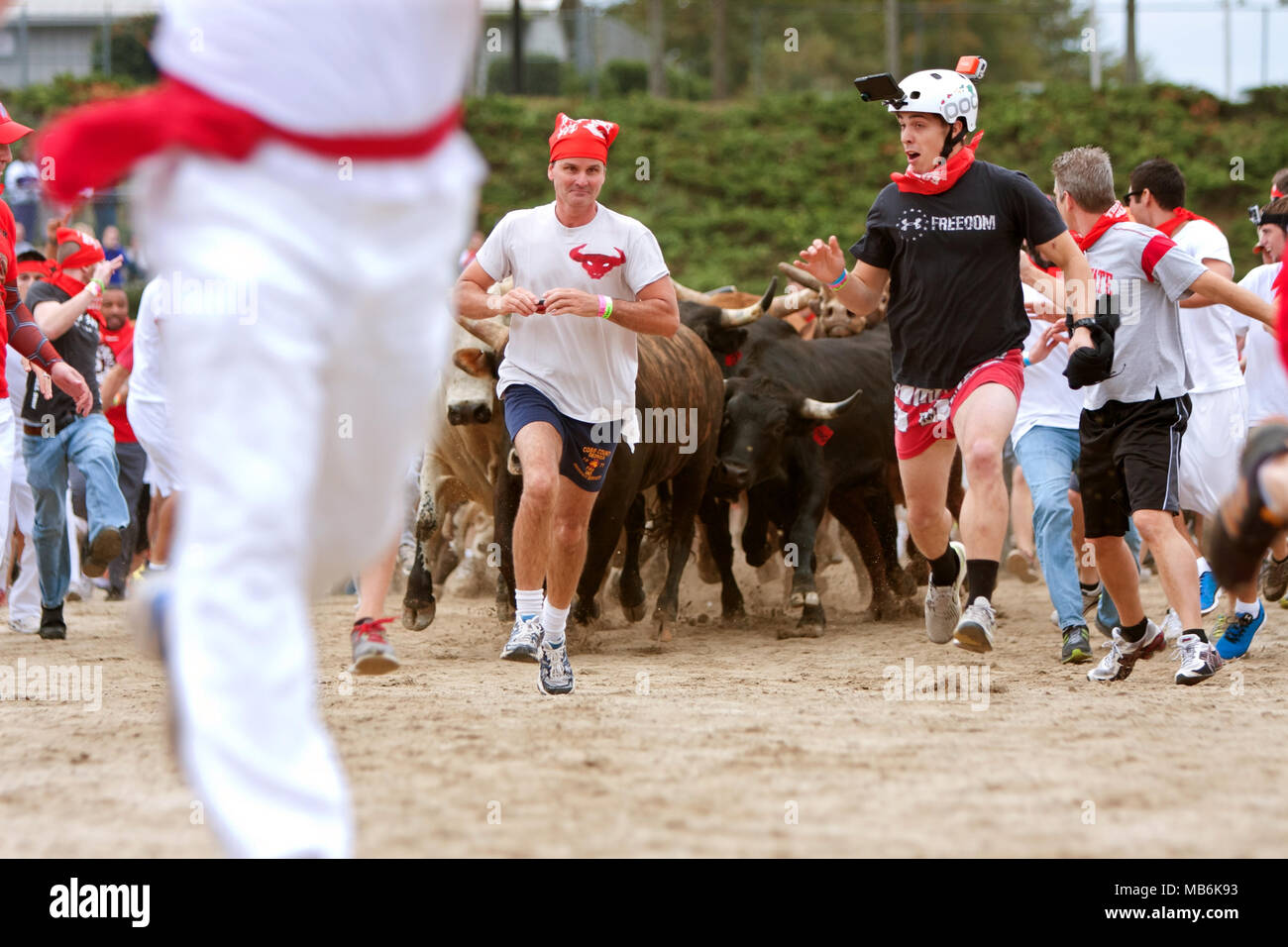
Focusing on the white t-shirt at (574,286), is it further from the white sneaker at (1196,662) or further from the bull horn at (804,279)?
the bull horn at (804,279)

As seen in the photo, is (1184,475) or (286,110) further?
(1184,475)

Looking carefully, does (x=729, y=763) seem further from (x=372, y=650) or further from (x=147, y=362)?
(x=147, y=362)

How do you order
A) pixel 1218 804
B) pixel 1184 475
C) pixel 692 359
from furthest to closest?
1. pixel 692 359
2. pixel 1184 475
3. pixel 1218 804

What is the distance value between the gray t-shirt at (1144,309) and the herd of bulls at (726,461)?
2669 millimetres

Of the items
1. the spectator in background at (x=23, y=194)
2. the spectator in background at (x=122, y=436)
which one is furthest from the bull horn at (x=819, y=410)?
the spectator in background at (x=23, y=194)

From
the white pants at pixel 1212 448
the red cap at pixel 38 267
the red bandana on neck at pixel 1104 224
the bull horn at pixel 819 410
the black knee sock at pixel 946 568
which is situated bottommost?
the black knee sock at pixel 946 568

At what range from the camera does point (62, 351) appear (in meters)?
9.84

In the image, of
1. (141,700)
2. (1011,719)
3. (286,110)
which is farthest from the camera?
(141,700)

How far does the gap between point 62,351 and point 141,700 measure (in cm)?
413

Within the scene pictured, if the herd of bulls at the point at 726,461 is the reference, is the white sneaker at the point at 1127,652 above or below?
below

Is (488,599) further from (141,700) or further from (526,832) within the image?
(526,832)

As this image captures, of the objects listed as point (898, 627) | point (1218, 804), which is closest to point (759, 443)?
point (898, 627)

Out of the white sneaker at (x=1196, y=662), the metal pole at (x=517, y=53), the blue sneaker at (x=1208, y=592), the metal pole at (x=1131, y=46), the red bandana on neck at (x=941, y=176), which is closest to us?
the white sneaker at (x=1196, y=662)

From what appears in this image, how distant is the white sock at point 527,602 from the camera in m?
6.89
